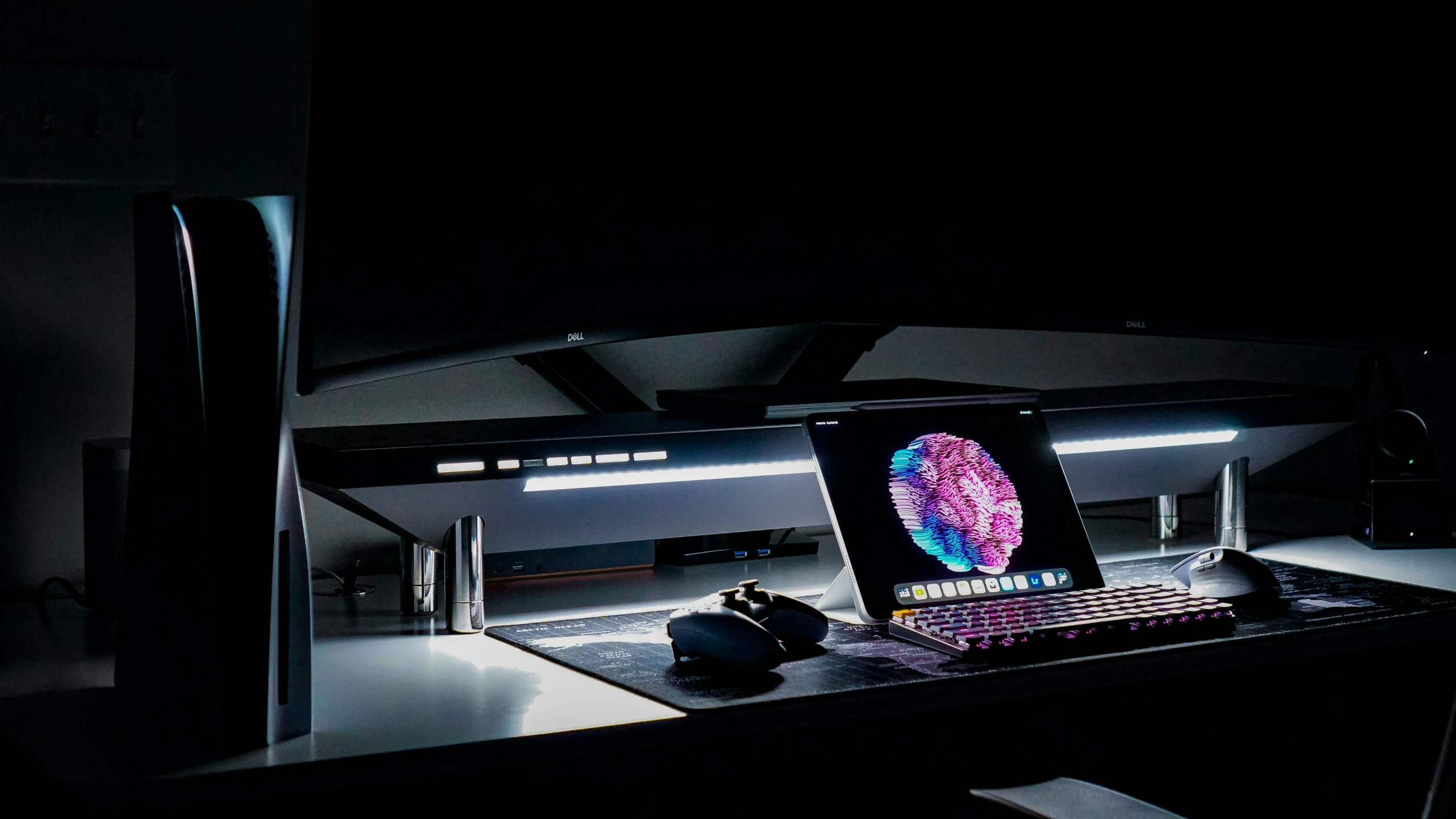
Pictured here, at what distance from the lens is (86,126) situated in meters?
1.32

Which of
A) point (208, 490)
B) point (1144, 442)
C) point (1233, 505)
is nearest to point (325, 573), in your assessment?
point (208, 490)

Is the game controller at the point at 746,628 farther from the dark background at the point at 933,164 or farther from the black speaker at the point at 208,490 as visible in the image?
the dark background at the point at 933,164

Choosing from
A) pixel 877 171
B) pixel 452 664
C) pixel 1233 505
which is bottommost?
pixel 452 664

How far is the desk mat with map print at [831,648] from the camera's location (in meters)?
0.96

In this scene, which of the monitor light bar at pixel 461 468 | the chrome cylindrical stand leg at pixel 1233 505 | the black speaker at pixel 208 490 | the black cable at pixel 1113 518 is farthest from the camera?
the black cable at pixel 1113 518

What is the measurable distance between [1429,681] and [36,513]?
1862 mm

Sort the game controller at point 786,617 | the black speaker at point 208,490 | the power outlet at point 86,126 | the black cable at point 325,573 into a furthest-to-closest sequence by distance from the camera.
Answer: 1. the black cable at point 325,573
2. the power outlet at point 86,126
3. the game controller at point 786,617
4. the black speaker at point 208,490

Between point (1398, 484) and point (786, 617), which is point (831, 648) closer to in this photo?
point (786, 617)

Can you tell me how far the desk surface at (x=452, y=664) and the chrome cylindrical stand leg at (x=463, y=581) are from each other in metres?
0.02

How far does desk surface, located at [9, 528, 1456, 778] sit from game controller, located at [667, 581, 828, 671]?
7 cm

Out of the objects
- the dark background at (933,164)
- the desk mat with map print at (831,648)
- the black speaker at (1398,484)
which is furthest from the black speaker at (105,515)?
the black speaker at (1398,484)

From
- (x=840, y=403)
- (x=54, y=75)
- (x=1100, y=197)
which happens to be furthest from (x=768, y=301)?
(x=54, y=75)

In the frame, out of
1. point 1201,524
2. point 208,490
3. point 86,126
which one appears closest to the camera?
point 208,490

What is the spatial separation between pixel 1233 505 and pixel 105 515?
1204 mm
